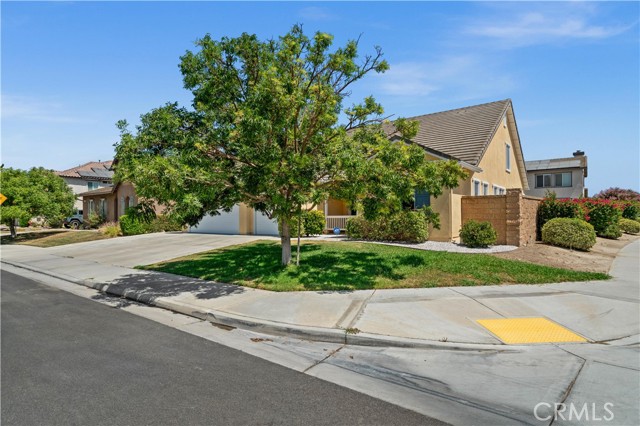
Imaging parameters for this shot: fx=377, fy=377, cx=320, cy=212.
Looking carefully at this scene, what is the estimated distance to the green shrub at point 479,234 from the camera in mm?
13922

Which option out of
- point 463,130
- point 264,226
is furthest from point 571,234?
point 264,226

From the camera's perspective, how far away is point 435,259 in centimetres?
1114

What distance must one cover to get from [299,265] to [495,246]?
27.3 feet

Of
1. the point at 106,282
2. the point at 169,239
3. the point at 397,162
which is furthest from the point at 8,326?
the point at 169,239

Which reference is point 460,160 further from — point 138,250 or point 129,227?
point 129,227

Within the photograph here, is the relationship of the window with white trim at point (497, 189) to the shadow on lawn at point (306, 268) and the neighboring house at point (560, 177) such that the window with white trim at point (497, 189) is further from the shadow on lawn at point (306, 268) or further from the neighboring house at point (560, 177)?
the neighboring house at point (560, 177)

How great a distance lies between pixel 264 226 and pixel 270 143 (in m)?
13.5

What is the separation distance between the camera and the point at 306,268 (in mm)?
10266

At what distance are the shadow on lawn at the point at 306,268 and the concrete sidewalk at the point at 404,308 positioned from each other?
0.51 metres

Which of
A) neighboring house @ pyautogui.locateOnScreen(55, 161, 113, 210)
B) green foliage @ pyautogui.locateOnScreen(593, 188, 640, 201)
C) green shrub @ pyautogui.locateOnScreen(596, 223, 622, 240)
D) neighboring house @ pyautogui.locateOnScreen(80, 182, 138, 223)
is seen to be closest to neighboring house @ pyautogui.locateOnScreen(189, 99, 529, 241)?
green shrub @ pyautogui.locateOnScreen(596, 223, 622, 240)

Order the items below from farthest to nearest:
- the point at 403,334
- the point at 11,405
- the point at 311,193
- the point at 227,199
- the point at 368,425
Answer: the point at 227,199 < the point at 311,193 < the point at 403,334 < the point at 11,405 < the point at 368,425

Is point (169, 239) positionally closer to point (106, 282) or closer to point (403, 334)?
point (106, 282)

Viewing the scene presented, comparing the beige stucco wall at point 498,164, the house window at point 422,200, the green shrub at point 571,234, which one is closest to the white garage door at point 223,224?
the house window at point 422,200

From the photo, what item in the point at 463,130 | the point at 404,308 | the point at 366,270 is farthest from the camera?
the point at 463,130
